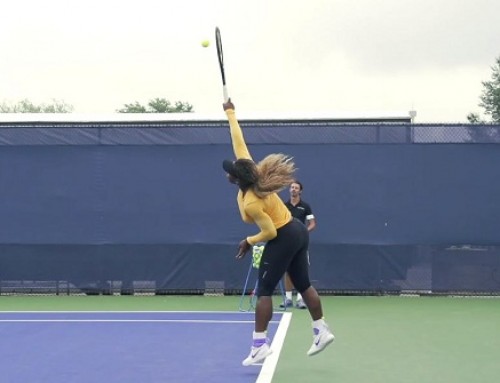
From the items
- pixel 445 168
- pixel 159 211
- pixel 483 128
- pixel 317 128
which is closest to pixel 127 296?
pixel 159 211

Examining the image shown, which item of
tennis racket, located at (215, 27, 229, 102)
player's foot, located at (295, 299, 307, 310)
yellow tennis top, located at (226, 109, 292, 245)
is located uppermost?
tennis racket, located at (215, 27, 229, 102)

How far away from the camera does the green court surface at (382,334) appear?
602cm

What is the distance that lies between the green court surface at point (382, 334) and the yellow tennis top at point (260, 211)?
3.41 feet

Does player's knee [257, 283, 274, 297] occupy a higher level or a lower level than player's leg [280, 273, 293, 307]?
higher

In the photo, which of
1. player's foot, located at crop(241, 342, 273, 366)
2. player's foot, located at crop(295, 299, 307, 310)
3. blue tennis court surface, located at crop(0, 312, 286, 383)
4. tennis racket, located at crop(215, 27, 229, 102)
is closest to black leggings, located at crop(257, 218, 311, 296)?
player's foot, located at crop(241, 342, 273, 366)

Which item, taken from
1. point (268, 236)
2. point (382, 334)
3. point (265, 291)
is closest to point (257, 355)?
point (265, 291)

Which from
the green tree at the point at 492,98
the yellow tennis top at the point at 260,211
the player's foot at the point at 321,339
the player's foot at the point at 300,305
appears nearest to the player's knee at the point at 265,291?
the yellow tennis top at the point at 260,211

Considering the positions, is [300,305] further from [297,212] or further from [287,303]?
[297,212]

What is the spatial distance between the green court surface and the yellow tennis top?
1039 millimetres

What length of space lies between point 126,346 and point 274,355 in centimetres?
140

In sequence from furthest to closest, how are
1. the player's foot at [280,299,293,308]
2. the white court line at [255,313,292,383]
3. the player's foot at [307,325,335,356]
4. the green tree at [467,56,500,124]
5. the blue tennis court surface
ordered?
the green tree at [467,56,500,124] < the player's foot at [280,299,293,308] < the player's foot at [307,325,335,356] < the blue tennis court surface < the white court line at [255,313,292,383]

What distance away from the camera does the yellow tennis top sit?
19.4 feet

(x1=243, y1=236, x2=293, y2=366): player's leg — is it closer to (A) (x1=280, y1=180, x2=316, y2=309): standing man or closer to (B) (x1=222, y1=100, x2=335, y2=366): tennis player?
(B) (x1=222, y1=100, x2=335, y2=366): tennis player

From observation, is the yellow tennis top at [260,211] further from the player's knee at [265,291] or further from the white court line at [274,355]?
the white court line at [274,355]
